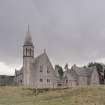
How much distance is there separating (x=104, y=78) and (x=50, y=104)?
70.8 meters

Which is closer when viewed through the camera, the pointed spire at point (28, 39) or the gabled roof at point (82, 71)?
the pointed spire at point (28, 39)

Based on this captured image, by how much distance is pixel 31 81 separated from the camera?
68.0 meters

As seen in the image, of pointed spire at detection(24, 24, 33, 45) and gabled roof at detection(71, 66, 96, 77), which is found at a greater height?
pointed spire at detection(24, 24, 33, 45)

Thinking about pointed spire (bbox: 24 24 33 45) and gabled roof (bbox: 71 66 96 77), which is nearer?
pointed spire (bbox: 24 24 33 45)

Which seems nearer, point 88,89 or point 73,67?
point 88,89

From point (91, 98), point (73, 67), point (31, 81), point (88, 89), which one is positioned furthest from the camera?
point (73, 67)

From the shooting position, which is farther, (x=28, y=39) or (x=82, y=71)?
(x=82, y=71)

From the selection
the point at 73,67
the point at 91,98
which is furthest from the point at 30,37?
the point at 91,98

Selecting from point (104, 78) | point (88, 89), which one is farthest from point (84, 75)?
point (88, 89)

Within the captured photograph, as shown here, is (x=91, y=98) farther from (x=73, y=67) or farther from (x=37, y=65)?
(x=73, y=67)

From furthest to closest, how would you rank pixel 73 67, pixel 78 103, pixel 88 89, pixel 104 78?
pixel 104 78
pixel 73 67
pixel 88 89
pixel 78 103

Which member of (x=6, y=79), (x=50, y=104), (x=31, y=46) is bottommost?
(x=50, y=104)

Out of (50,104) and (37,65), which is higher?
(37,65)

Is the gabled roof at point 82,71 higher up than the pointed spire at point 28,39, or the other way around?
the pointed spire at point 28,39
